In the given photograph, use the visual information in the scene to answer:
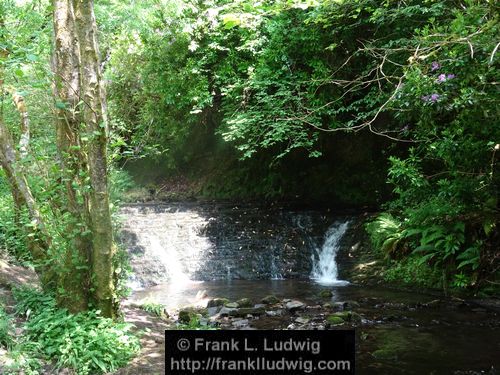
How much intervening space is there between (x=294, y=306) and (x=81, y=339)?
14.5 feet

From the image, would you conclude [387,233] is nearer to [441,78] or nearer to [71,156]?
[441,78]

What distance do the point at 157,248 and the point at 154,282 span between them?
1.29 meters

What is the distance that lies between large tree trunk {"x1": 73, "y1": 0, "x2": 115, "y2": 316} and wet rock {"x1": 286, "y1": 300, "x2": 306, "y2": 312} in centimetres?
380

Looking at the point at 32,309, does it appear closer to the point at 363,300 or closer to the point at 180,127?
the point at 363,300

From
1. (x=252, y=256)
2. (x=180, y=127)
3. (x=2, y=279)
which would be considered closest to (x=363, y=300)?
(x=252, y=256)

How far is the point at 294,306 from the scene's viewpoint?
8.25 metres

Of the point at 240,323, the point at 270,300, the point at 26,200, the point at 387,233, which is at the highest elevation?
the point at 26,200

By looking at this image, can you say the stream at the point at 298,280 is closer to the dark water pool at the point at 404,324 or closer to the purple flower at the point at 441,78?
the dark water pool at the point at 404,324

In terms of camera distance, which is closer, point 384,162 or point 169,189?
point 384,162

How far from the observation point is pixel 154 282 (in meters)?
11.4

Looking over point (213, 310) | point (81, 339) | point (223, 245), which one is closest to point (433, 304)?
point (213, 310)

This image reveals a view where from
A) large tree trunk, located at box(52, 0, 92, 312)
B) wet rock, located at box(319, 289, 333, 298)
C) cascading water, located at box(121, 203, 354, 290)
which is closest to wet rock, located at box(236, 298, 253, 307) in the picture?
wet rock, located at box(319, 289, 333, 298)

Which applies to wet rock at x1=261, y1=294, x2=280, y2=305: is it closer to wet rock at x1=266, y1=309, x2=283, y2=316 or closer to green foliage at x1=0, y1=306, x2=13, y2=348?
wet rock at x1=266, y1=309, x2=283, y2=316

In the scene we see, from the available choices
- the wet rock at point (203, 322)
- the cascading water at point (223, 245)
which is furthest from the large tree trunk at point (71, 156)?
the cascading water at point (223, 245)
